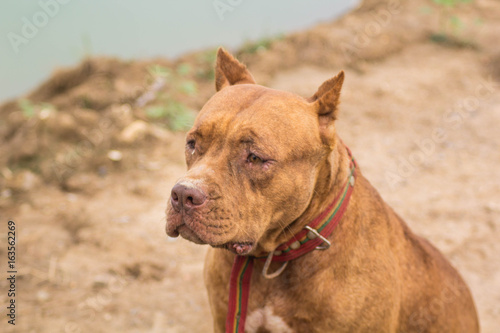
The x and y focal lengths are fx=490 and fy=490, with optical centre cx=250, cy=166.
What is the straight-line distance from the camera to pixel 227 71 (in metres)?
2.92

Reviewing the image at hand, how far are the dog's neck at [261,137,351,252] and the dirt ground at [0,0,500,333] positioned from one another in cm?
107

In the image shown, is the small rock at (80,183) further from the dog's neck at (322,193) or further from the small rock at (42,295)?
the dog's neck at (322,193)

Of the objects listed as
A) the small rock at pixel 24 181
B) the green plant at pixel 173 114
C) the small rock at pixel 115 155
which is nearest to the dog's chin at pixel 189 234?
the small rock at pixel 24 181

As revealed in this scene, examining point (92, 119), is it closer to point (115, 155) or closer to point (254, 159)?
point (115, 155)

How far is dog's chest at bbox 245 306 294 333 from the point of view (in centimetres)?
259

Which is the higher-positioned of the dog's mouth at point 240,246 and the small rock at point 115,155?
the dog's mouth at point 240,246

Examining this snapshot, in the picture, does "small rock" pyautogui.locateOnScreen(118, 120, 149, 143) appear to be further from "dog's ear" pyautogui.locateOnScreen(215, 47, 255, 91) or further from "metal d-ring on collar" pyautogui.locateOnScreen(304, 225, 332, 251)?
"metal d-ring on collar" pyautogui.locateOnScreen(304, 225, 332, 251)

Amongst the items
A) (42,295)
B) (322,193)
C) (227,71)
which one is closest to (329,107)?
(322,193)

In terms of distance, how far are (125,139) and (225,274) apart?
11.5 ft

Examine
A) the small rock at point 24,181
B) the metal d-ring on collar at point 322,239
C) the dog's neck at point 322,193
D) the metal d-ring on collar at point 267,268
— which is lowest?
the small rock at point 24,181

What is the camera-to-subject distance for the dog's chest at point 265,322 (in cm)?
259

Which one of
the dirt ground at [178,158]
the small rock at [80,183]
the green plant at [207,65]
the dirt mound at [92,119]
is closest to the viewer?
the dirt ground at [178,158]

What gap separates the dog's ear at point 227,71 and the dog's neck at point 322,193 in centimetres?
76

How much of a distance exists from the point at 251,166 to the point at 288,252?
0.54m
